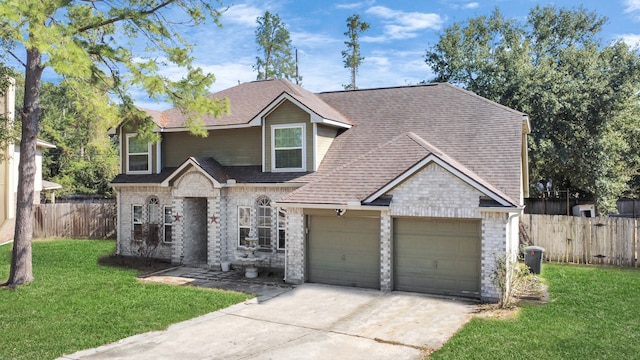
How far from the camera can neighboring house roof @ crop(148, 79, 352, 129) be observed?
1725cm

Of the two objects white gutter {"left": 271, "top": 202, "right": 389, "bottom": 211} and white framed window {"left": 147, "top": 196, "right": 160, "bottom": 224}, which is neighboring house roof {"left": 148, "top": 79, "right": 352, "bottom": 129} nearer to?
white framed window {"left": 147, "top": 196, "right": 160, "bottom": 224}

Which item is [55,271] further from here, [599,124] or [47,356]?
[599,124]

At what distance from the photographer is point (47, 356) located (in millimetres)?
8516

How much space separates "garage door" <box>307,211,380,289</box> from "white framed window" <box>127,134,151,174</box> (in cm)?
849

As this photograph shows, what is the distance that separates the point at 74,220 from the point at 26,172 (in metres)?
13.1

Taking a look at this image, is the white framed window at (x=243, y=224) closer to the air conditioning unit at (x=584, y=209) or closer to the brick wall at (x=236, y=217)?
the brick wall at (x=236, y=217)

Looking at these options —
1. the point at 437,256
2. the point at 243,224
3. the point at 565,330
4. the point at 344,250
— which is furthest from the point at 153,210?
the point at 565,330

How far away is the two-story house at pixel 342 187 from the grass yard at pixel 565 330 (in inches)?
71.2

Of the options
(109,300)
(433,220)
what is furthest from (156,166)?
(433,220)

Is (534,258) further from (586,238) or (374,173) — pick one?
(374,173)

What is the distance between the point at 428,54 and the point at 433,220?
18962 mm

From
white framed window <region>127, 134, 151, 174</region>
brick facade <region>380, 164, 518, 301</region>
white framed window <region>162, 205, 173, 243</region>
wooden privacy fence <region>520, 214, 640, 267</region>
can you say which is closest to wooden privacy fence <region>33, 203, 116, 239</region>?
white framed window <region>127, 134, 151, 174</region>

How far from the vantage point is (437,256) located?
42.8 feet

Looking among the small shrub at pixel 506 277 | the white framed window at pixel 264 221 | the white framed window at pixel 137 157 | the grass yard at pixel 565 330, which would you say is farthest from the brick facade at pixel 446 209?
the white framed window at pixel 137 157
